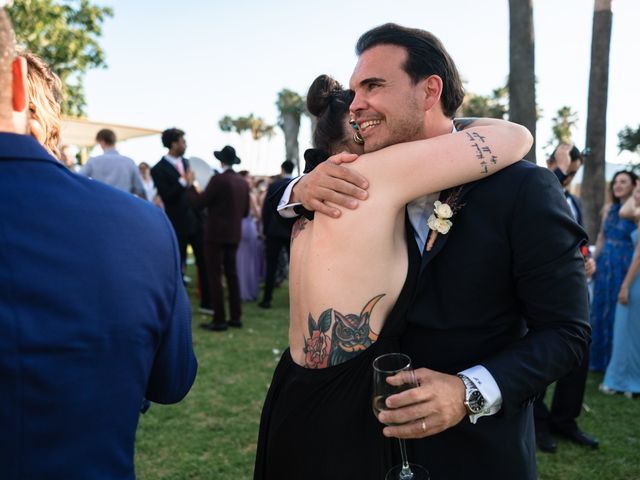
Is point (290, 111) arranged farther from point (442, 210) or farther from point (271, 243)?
point (442, 210)

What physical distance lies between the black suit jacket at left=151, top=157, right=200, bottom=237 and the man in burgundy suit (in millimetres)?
213

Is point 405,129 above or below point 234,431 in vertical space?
above

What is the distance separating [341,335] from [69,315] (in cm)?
83

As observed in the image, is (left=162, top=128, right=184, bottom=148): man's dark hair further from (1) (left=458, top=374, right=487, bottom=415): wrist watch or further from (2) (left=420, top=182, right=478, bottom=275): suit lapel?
(1) (left=458, top=374, right=487, bottom=415): wrist watch

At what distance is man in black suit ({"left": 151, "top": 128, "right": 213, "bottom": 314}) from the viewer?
8297 millimetres

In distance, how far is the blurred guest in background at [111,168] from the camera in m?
7.45

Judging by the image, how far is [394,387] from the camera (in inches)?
60.4

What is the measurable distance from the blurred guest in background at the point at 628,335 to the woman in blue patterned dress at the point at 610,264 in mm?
312

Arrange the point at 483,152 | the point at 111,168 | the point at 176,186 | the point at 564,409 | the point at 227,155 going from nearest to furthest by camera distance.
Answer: the point at 483,152
the point at 564,409
the point at 111,168
the point at 227,155
the point at 176,186

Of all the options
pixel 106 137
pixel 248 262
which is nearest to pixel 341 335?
pixel 106 137

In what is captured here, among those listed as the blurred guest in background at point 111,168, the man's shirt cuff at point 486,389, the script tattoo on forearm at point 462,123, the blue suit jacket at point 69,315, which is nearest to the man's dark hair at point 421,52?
the script tattoo on forearm at point 462,123

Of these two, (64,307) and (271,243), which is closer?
(64,307)

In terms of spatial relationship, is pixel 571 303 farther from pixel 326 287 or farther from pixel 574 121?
pixel 574 121

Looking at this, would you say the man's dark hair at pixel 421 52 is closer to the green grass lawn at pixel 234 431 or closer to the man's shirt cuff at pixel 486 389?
the man's shirt cuff at pixel 486 389
